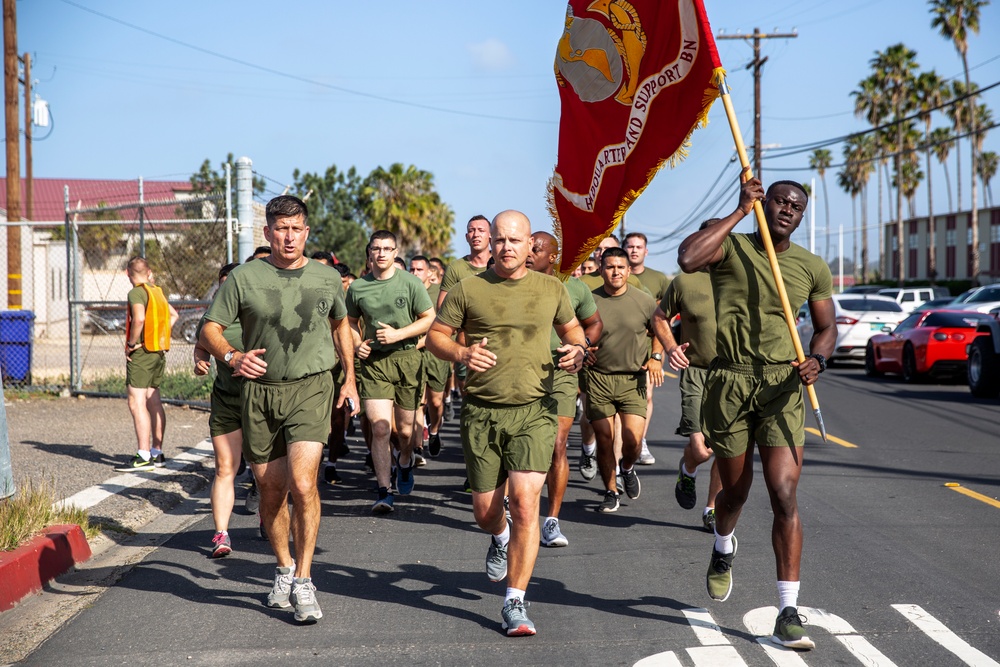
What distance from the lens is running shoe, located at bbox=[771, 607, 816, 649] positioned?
487 cm

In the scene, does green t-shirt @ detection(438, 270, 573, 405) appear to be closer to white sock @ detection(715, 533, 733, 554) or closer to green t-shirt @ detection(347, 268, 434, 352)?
white sock @ detection(715, 533, 733, 554)

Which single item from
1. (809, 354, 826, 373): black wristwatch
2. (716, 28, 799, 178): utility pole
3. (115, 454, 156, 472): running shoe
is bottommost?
(115, 454, 156, 472): running shoe

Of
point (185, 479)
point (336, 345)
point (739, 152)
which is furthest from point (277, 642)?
point (185, 479)

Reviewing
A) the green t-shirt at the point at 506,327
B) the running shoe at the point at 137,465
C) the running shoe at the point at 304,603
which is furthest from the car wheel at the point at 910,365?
the running shoe at the point at 304,603

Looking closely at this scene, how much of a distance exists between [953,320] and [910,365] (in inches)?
44.4

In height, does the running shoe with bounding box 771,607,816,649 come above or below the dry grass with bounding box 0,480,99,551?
below

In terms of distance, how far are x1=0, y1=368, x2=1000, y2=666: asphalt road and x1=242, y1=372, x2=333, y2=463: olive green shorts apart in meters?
0.85

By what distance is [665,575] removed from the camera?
20.8 ft

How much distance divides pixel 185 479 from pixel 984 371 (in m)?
12.7

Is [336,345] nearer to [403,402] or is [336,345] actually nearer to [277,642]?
[277,642]

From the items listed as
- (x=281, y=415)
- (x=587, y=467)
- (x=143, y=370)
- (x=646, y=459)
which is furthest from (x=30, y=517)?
(x=646, y=459)

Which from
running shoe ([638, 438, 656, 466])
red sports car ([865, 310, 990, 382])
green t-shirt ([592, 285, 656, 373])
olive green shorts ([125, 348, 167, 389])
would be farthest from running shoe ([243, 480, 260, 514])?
red sports car ([865, 310, 990, 382])

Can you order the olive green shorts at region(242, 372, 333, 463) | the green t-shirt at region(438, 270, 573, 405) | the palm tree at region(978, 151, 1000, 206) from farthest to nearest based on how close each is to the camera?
the palm tree at region(978, 151, 1000, 206)
the olive green shorts at region(242, 372, 333, 463)
the green t-shirt at region(438, 270, 573, 405)

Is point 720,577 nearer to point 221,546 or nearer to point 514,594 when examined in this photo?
point 514,594
